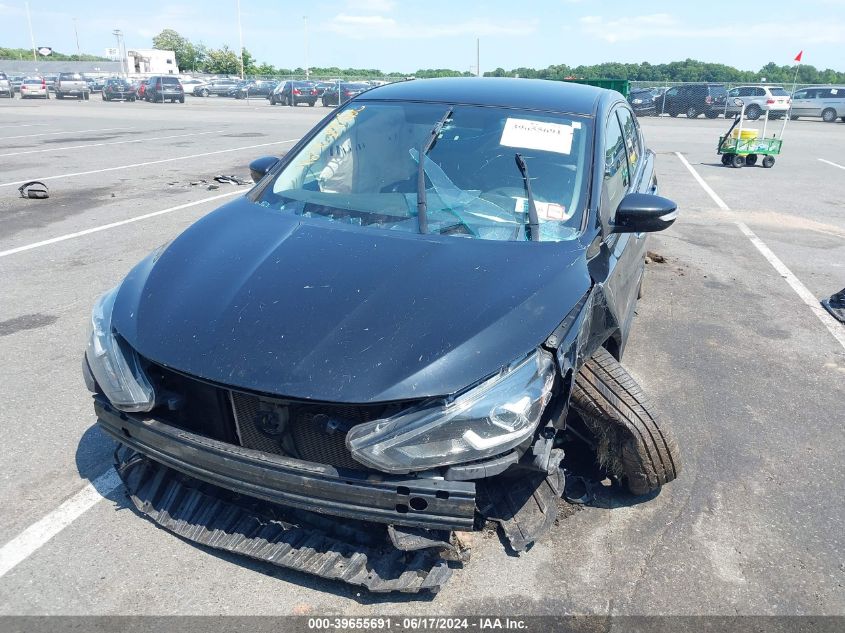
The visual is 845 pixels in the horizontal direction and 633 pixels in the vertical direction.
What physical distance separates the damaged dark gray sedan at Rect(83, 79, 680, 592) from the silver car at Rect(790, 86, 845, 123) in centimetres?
3513

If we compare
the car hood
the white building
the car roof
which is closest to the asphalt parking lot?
the car hood

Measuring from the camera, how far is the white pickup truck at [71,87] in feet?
139

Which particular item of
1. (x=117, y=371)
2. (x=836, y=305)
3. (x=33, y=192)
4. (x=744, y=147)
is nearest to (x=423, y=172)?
(x=117, y=371)

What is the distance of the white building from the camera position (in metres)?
72.3

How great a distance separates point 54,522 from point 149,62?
272 feet

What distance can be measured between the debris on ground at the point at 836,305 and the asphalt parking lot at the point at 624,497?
0.16 metres

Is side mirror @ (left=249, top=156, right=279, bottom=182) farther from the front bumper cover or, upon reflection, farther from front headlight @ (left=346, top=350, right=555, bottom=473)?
front headlight @ (left=346, top=350, right=555, bottom=473)

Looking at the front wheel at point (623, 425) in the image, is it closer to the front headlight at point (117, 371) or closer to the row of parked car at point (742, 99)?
the front headlight at point (117, 371)

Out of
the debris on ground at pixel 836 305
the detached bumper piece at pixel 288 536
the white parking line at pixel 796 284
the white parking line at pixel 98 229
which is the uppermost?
the detached bumper piece at pixel 288 536

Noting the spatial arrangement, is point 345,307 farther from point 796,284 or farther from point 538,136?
point 796,284

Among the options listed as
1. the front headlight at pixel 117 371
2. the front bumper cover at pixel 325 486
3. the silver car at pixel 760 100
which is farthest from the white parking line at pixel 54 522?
the silver car at pixel 760 100

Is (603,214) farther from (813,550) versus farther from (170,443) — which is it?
(170,443)

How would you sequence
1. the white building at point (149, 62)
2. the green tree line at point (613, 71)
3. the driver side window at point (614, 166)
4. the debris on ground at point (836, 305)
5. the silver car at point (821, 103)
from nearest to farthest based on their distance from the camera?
the driver side window at point (614, 166) → the debris on ground at point (836, 305) → the silver car at point (821, 103) → the green tree line at point (613, 71) → the white building at point (149, 62)

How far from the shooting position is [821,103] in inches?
1267
